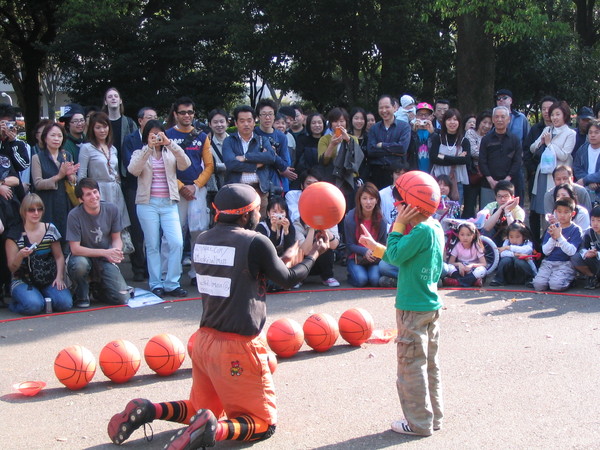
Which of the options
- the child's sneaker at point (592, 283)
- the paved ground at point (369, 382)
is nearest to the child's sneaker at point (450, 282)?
the paved ground at point (369, 382)

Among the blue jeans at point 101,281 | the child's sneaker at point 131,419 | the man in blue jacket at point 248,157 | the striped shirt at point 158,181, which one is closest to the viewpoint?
the child's sneaker at point 131,419

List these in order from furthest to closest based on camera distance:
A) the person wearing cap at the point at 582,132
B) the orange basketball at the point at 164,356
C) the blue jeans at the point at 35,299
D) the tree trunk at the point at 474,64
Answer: the tree trunk at the point at 474,64 → the person wearing cap at the point at 582,132 → the blue jeans at the point at 35,299 → the orange basketball at the point at 164,356

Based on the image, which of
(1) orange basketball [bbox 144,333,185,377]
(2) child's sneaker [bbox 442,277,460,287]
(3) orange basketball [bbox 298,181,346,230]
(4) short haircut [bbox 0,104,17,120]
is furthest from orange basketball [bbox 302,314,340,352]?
(4) short haircut [bbox 0,104,17,120]

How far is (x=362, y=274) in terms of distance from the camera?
966 centimetres

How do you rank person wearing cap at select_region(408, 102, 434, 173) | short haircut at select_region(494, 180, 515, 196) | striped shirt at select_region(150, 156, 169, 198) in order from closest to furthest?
striped shirt at select_region(150, 156, 169, 198)
short haircut at select_region(494, 180, 515, 196)
person wearing cap at select_region(408, 102, 434, 173)

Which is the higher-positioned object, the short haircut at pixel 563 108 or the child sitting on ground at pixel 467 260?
the short haircut at pixel 563 108

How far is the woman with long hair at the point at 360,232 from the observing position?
966 centimetres

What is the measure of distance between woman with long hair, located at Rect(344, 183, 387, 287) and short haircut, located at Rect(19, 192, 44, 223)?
159 inches

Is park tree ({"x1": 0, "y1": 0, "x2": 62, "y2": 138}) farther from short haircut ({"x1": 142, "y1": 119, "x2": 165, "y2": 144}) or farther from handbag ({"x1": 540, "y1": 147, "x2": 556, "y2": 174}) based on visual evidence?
handbag ({"x1": 540, "y1": 147, "x2": 556, "y2": 174})

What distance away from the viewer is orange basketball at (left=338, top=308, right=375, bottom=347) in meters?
6.80

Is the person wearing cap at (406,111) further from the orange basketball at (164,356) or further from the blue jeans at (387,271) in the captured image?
the orange basketball at (164,356)

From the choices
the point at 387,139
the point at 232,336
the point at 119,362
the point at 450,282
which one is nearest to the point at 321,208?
the point at 232,336

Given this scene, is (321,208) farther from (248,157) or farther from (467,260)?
(467,260)

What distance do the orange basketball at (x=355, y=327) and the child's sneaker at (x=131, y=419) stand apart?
2.59 meters
